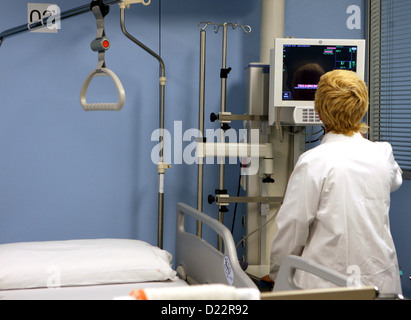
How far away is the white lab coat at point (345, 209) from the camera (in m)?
2.00

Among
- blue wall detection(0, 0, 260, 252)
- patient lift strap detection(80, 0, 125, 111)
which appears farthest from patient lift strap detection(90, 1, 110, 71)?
blue wall detection(0, 0, 260, 252)

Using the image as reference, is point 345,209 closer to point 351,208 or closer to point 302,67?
point 351,208

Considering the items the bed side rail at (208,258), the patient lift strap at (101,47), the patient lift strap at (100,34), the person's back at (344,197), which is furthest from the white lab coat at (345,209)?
the patient lift strap at (100,34)

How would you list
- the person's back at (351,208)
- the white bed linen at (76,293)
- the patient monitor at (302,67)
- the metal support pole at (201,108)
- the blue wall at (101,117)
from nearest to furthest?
the person's back at (351,208) → the white bed linen at (76,293) → the patient monitor at (302,67) → the metal support pole at (201,108) → the blue wall at (101,117)

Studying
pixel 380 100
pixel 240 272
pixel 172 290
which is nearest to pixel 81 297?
pixel 240 272

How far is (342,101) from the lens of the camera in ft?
6.65

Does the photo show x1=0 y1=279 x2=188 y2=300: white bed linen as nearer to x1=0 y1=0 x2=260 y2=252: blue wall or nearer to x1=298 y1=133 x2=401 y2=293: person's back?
x1=298 y1=133 x2=401 y2=293: person's back

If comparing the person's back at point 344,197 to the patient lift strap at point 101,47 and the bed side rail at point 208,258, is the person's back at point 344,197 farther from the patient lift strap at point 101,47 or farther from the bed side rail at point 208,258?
the patient lift strap at point 101,47

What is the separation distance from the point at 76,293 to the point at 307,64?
159 centimetres

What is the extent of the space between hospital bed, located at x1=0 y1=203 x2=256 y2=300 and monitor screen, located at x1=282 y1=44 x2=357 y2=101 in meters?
0.85

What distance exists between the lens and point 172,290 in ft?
3.24

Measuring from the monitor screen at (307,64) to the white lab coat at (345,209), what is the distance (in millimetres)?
876

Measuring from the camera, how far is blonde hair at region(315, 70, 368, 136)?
203 centimetres

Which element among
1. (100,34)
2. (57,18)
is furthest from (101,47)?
(57,18)
